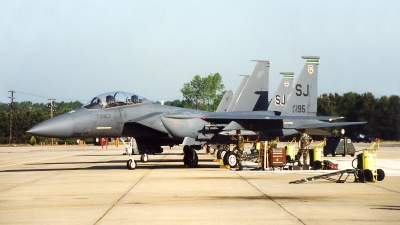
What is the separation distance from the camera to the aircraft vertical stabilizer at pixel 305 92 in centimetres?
2791

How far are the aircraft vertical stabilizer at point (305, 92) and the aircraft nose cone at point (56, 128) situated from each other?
34.7 ft

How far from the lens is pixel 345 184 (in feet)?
52.5

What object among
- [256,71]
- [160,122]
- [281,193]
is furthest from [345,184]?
[256,71]

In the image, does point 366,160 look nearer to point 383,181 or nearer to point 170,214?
point 383,181

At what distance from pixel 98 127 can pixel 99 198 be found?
9332mm

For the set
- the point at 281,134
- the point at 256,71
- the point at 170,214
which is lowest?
the point at 170,214

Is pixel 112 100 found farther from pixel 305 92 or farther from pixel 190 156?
pixel 305 92

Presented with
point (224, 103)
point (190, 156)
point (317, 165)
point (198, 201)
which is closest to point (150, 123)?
point (190, 156)

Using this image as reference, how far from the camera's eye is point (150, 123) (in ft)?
75.4

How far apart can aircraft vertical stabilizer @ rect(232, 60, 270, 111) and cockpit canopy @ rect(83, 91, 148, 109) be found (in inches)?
262

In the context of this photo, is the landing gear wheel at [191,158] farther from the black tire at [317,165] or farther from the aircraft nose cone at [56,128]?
the aircraft nose cone at [56,128]

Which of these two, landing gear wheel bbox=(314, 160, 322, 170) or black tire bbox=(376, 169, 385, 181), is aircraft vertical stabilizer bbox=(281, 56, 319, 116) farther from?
black tire bbox=(376, 169, 385, 181)

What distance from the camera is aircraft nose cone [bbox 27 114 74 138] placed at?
68.2 ft

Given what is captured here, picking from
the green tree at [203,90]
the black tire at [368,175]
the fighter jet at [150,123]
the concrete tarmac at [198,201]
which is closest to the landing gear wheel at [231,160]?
the fighter jet at [150,123]
